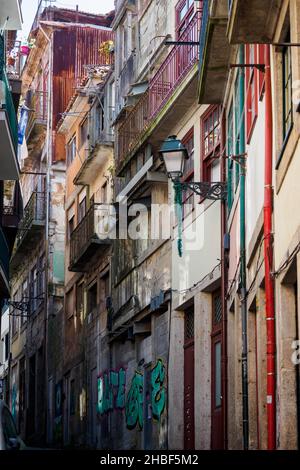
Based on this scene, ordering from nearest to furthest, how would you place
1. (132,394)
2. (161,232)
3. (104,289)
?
(161,232), (132,394), (104,289)

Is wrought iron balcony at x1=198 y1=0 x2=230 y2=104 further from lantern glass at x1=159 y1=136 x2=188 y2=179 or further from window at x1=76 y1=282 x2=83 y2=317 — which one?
window at x1=76 y1=282 x2=83 y2=317

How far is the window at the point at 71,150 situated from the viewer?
37875 millimetres

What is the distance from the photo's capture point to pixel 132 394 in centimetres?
2738

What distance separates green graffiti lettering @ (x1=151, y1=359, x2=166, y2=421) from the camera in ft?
79.3

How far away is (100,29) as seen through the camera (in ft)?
138

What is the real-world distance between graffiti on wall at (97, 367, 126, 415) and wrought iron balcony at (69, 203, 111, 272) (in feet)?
11.2

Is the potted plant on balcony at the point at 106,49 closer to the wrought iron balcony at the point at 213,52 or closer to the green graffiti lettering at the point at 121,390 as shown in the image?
the green graffiti lettering at the point at 121,390

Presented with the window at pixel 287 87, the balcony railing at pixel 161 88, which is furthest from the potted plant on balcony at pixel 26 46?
the window at pixel 287 87

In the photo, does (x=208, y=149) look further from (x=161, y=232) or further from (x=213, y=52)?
(x=213, y=52)

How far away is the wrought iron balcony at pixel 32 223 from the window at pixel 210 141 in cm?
1798

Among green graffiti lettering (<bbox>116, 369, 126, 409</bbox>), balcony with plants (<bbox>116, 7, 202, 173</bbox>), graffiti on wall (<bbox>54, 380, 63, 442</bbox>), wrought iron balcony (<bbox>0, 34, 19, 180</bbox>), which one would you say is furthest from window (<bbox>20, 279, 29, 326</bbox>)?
wrought iron balcony (<bbox>0, 34, 19, 180</bbox>)

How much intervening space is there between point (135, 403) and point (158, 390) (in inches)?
105

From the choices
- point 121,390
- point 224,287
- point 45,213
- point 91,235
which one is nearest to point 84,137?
point 45,213

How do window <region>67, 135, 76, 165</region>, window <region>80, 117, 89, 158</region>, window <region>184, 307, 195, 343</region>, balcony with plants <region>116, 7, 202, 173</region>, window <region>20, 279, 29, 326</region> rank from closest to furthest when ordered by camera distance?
balcony with plants <region>116, 7, 202, 173</region> < window <region>184, 307, 195, 343</region> < window <region>80, 117, 89, 158</region> < window <region>67, 135, 76, 165</region> < window <region>20, 279, 29, 326</region>
